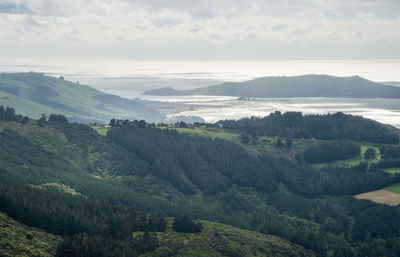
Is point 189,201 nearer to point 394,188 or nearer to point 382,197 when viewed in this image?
point 382,197

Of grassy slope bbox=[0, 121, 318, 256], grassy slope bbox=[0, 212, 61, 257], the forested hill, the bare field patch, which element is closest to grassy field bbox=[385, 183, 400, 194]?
the bare field patch

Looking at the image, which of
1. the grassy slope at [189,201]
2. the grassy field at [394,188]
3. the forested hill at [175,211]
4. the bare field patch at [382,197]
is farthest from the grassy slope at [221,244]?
the grassy field at [394,188]

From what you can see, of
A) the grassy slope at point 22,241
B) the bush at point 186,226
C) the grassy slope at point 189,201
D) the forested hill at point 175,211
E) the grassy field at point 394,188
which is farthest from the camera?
the grassy field at point 394,188

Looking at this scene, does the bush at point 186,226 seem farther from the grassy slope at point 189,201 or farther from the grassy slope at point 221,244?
the grassy slope at point 189,201

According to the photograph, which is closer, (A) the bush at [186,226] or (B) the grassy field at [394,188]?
(A) the bush at [186,226]

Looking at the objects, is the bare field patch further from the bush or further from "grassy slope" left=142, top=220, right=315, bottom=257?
the bush

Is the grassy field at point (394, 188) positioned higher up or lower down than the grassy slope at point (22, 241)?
lower down
